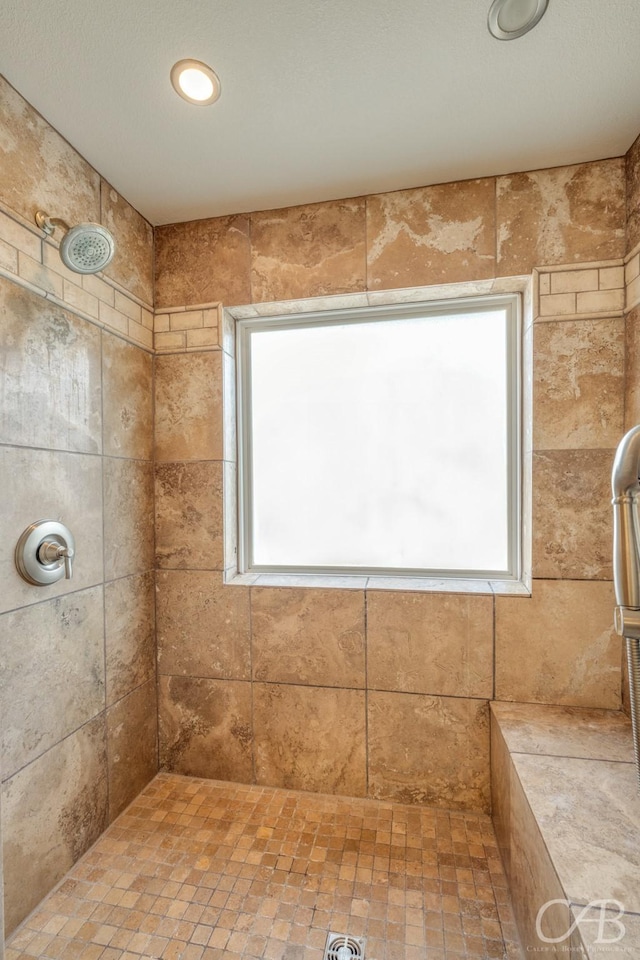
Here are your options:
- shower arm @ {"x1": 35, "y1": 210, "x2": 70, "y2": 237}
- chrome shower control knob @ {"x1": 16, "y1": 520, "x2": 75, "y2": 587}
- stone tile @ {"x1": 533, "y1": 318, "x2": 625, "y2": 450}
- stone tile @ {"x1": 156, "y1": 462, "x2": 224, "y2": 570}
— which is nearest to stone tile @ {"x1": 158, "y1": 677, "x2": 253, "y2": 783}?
stone tile @ {"x1": 156, "y1": 462, "x2": 224, "y2": 570}

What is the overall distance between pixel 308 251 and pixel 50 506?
47.7 inches

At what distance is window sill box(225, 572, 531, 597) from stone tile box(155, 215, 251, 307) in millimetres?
1060

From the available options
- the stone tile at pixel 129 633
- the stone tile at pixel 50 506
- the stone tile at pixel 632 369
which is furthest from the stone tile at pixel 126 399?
the stone tile at pixel 632 369

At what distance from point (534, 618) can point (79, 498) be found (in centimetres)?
150

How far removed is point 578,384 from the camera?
138cm

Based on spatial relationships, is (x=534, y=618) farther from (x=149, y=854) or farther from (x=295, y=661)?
(x=149, y=854)

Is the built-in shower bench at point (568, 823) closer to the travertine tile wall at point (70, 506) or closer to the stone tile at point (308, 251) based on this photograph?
the travertine tile wall at point (70, 506)

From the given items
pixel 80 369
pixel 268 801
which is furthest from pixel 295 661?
pixel 80 369

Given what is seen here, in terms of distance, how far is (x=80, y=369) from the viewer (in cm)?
132

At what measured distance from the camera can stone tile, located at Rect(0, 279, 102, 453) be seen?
109 centimetres

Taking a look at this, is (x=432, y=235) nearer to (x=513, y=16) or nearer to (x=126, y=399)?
(x=513, y=16)

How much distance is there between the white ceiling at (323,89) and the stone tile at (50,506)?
3.11 feet

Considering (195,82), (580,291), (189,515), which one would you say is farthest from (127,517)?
(580,291)

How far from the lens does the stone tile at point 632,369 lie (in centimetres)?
127
